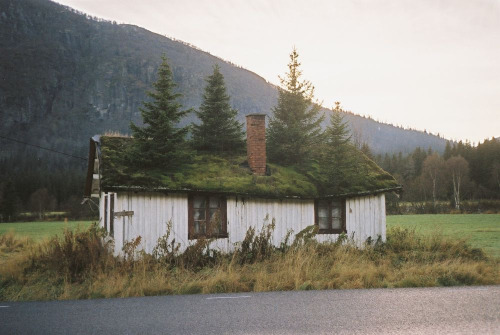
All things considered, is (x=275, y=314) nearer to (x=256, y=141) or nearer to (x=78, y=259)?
(x=78, y=259)

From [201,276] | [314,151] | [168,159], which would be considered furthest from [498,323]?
[314,151]

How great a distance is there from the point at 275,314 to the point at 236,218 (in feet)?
33.2

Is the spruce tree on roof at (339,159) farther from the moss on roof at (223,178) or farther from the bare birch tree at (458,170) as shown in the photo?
the bare birch tree at (458,170)

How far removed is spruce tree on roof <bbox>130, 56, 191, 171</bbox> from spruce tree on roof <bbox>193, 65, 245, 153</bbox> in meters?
3.52

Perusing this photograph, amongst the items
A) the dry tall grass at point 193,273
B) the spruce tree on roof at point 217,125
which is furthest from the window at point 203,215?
the spruce tree on roof at point 217,125

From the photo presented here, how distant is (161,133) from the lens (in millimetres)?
17781

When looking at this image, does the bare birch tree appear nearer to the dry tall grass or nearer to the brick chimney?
the brick chimney

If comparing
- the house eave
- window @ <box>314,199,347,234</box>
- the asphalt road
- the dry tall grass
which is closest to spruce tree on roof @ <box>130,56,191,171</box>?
the house eave

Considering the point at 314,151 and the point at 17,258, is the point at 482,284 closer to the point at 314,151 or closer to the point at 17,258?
the point at 314,151

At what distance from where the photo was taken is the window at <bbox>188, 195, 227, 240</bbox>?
1655 centimetres

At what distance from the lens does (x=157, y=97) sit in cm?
1816

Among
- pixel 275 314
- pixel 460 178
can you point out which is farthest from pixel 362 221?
pixel 460 178

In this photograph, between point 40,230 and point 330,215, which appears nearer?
point 330,215

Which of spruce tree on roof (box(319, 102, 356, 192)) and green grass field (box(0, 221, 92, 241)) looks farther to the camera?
green grass field (box(0, 221, 92, 241))
